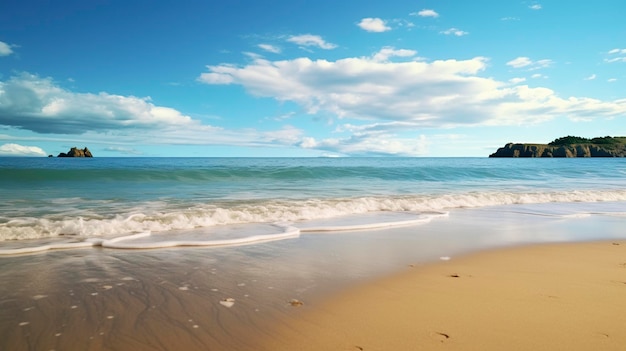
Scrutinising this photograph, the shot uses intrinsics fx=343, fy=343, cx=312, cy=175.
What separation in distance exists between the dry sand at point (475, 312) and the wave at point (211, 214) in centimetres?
501

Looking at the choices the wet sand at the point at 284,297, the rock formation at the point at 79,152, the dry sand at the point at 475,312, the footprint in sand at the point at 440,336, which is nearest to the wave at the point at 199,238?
the wet sand at the point at 284,297

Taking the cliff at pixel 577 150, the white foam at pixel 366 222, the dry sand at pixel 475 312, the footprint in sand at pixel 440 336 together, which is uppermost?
the cliff at pixel 577 150

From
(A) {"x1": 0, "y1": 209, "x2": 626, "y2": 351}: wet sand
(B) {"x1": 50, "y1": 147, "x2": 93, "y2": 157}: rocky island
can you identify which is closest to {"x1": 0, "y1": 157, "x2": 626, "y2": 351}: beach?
(A) {"x1": 0, "y1": 209, "x2": 626, "y2": 351}: wet sand

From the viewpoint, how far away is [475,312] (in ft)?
10.5

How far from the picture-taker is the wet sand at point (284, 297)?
2705 mm

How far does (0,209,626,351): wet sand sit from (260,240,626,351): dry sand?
2 centimetres

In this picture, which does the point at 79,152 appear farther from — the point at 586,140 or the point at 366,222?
the point at 586,140

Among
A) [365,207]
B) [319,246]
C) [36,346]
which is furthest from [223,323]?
[365,207]

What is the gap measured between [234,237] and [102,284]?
2775mm

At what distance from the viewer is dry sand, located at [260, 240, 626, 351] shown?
2633 mm

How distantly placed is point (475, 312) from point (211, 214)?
6.70 meters

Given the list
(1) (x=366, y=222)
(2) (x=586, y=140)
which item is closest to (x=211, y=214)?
(1) (x=366, y=222)

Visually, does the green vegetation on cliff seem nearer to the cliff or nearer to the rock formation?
the cliff

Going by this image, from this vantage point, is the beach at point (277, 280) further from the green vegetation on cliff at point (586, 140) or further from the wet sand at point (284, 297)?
the green vegetation on cliff at point (586, 140)
